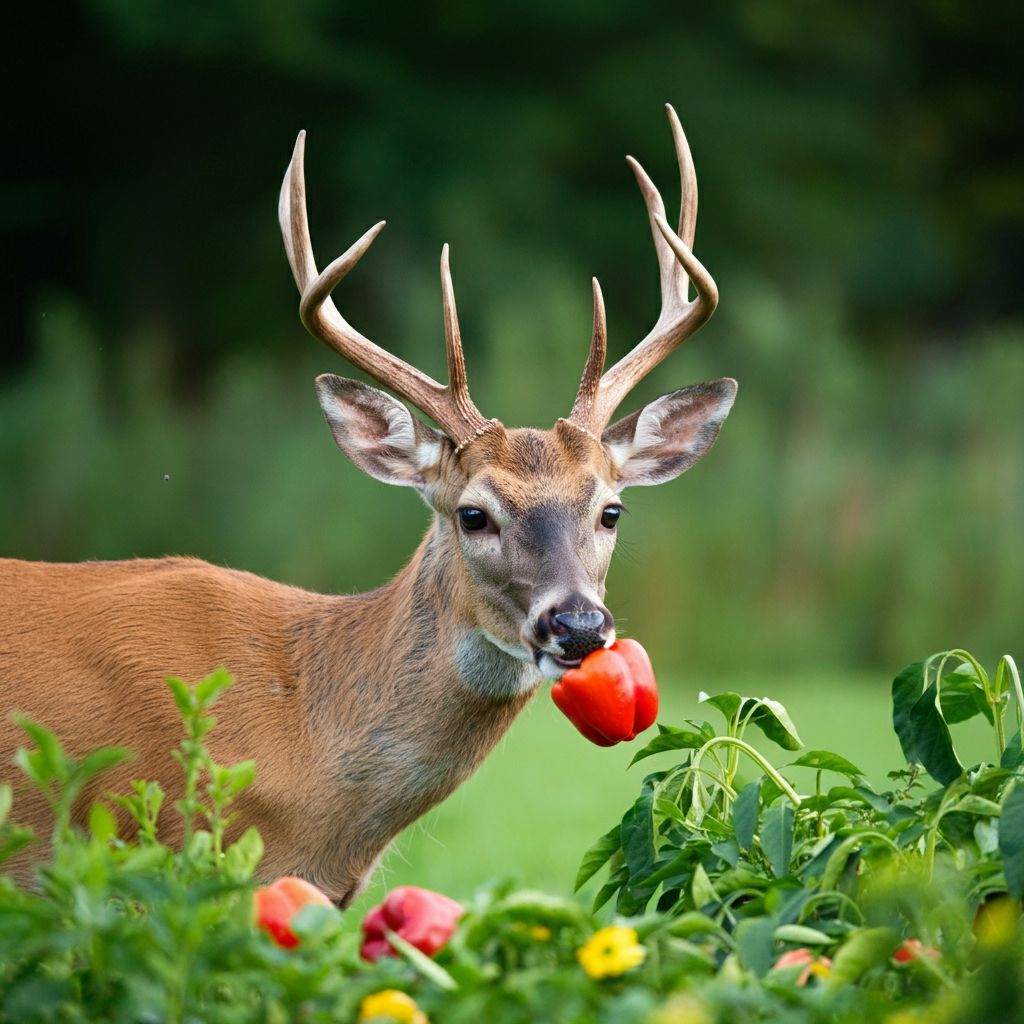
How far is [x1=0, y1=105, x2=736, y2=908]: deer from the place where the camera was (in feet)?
11.4

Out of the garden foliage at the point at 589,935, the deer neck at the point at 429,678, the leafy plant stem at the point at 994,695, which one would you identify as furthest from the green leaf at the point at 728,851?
the deer neck at the point at 429,678

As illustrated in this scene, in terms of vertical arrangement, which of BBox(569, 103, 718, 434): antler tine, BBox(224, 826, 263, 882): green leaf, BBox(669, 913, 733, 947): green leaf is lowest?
BBox(224, 826, 263, 882): green leaf

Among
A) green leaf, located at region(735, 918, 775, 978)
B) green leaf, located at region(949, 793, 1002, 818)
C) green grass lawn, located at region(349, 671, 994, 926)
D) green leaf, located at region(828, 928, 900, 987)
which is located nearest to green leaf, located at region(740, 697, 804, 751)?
green leaf, located at region(949, 793, 1002, 818)

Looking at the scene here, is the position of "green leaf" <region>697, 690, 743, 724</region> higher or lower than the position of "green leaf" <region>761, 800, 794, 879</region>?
higher

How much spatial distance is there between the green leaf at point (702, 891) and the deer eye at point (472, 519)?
1.59 m

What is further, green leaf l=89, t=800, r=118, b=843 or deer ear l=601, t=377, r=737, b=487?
deer ear l=601, t=377, r=737, b=487

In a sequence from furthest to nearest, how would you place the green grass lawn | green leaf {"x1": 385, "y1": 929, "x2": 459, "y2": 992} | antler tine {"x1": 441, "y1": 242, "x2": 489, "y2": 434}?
the green grass lawn, antler tine {"x1": 441, "y1": 242, "x2": 489, "y2": 434}, green leaf {"x1": 385, "y1": 929, "x2": 459, "y2": 992}

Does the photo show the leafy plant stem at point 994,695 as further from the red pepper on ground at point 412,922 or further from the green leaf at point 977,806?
the red pepper on ground at point 412,922

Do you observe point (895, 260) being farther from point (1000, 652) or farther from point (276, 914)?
point (276, 914)

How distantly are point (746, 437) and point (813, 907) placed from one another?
9558 mm

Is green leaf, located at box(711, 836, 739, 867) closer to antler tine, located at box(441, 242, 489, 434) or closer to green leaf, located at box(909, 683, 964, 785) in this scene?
green leaf, located at box(909, 683, 964, 785)

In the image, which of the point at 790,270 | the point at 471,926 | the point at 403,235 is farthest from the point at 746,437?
the point at 471,926

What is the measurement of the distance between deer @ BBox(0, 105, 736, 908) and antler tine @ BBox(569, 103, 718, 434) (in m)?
0.01

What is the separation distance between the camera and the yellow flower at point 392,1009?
1.49 metres
